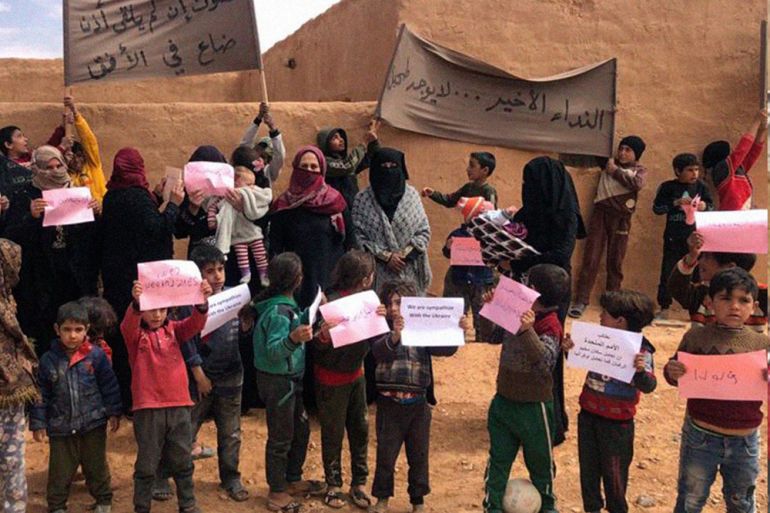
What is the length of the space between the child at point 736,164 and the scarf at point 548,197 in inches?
56.9

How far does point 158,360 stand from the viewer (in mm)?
3535

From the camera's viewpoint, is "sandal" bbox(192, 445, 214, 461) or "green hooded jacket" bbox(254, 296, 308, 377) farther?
"sandal" bbox(192, 445, 214, 461)

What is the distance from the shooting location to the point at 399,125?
6660 millimetres

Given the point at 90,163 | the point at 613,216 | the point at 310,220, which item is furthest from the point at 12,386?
the point at 613,216

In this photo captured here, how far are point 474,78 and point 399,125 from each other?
0.91 metres

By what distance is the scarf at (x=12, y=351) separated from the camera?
334 centimetres

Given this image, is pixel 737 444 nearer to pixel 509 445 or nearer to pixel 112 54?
pixel 509 445

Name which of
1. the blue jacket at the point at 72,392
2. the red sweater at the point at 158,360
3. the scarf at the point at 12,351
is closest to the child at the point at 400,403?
the red sweater at the point at 158,360

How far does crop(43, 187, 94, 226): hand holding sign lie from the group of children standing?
68cm

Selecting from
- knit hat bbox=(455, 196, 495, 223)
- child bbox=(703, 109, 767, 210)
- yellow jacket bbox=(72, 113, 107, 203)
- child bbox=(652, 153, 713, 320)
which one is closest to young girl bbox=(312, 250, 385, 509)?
knit hat bbox=(455, 196, 495, 223)

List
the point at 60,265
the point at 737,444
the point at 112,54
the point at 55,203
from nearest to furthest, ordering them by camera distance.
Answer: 1. the point at 737,444
2. the point at 55,203
3. the point at 60,265
4. the point at 112,54

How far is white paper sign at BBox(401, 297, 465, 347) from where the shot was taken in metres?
3.38

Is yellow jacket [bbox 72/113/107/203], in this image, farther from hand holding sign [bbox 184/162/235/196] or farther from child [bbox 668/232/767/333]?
child [bbox 668/232/767/333]

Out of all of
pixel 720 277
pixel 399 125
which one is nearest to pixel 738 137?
pixel 399 125
